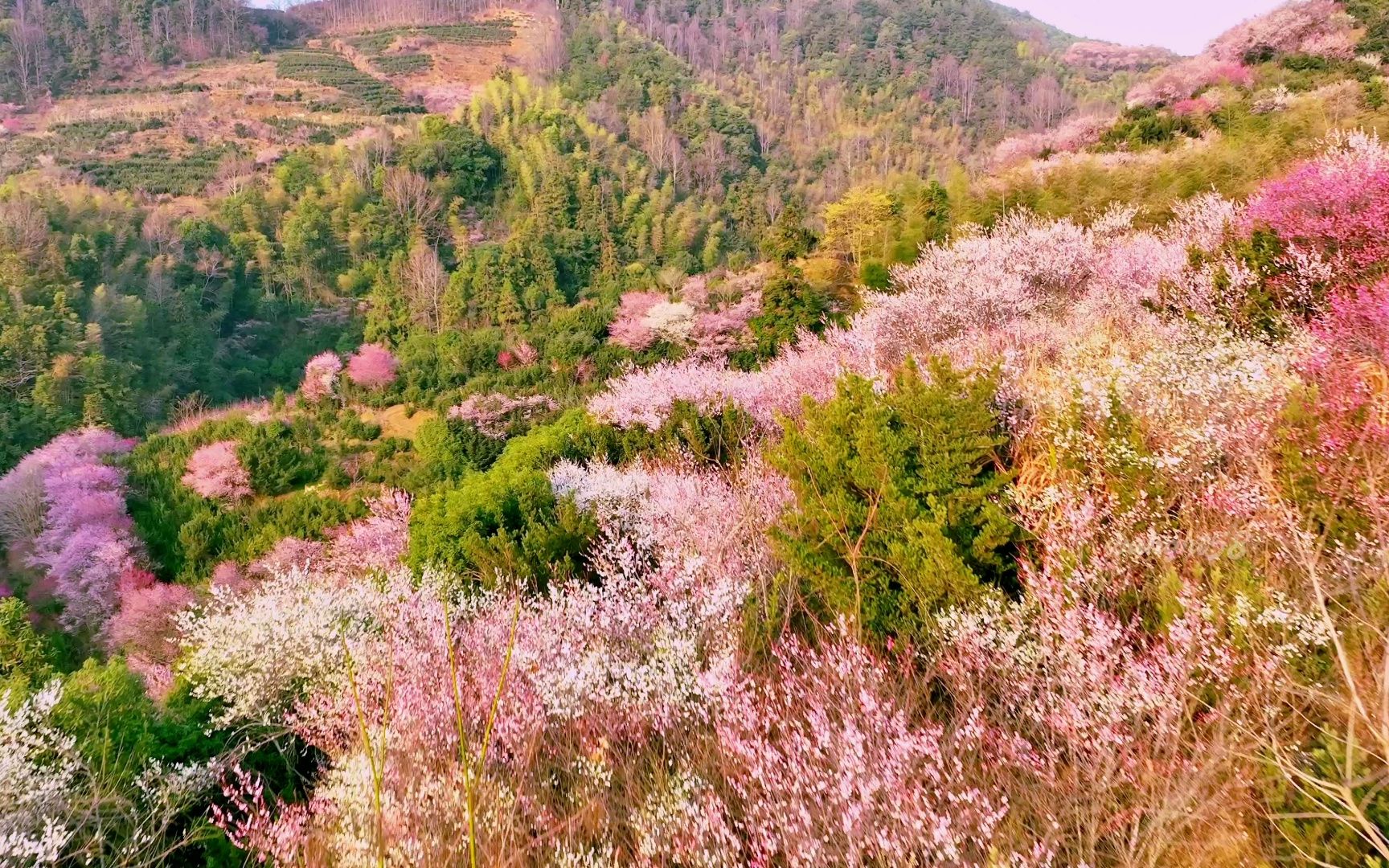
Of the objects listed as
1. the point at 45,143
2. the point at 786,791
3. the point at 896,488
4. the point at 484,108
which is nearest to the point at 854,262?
the point at 896,488

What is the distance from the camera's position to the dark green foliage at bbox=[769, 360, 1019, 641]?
3770 millimetres

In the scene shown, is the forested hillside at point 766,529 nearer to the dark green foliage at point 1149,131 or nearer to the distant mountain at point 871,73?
the dark green foliage at point 1149,131

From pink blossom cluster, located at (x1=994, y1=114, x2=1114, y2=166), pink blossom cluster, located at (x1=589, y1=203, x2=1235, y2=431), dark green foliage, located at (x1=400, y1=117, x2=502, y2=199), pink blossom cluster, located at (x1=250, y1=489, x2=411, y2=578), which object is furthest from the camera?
dark green foliage, located at (x1=400, y1=117, x2=502, y2=199)

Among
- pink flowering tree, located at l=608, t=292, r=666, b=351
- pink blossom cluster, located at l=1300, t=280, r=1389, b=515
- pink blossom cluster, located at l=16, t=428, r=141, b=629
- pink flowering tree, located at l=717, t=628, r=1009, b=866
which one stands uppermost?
pink blossom cluster, located at l=1300, t=280, r=1389, b=515

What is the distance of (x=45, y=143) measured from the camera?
3569cm

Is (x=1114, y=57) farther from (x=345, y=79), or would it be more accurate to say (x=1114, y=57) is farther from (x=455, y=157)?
(x=345, y=79)

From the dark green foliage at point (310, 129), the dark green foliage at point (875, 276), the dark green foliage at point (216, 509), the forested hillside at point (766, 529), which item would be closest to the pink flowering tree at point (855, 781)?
the forested hillside at point (766, 529)

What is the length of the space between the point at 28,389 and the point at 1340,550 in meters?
26.3

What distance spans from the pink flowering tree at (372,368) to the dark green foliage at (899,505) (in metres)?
20.2

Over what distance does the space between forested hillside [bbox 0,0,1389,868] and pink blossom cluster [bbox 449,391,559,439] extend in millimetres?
130

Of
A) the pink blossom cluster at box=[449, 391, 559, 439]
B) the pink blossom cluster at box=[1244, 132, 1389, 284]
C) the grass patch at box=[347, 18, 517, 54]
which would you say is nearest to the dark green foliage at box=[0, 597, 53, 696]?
the pink blossom cluster at box=[449, 391, 559, 439]

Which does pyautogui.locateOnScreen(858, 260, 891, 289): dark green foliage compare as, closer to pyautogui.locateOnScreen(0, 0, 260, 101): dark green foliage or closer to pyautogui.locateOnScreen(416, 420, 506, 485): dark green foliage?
pyautogui.locateOnScreen(416, 420, 506, 485): dark green foliage

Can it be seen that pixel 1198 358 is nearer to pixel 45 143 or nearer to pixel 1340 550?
pixel 1340 550

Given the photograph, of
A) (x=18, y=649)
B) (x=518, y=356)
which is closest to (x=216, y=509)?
(x=18, y=649)
